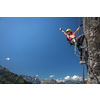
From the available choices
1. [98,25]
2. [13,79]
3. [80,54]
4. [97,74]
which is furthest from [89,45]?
[13,79]

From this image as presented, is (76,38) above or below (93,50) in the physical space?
above

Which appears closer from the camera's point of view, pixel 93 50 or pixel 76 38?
pixel 93 50

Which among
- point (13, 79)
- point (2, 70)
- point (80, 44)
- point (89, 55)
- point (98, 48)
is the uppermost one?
point (80, 44)

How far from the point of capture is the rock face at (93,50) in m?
3.92

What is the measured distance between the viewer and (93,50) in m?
4.13

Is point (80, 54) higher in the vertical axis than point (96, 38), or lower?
lower

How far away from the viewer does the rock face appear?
3.92m

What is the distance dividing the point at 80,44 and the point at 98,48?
107 cm

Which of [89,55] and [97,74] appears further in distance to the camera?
[89,55]

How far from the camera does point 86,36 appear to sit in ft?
15.5

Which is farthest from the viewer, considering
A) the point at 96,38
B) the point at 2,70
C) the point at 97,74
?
the point at 2,70

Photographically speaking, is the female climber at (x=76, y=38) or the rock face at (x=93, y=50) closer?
the rock face at (x=93, y=50)

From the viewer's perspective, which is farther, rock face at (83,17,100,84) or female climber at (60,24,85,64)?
female climber at (60,24,85,64)

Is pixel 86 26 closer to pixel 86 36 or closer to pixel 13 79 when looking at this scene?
pixel 86 36
